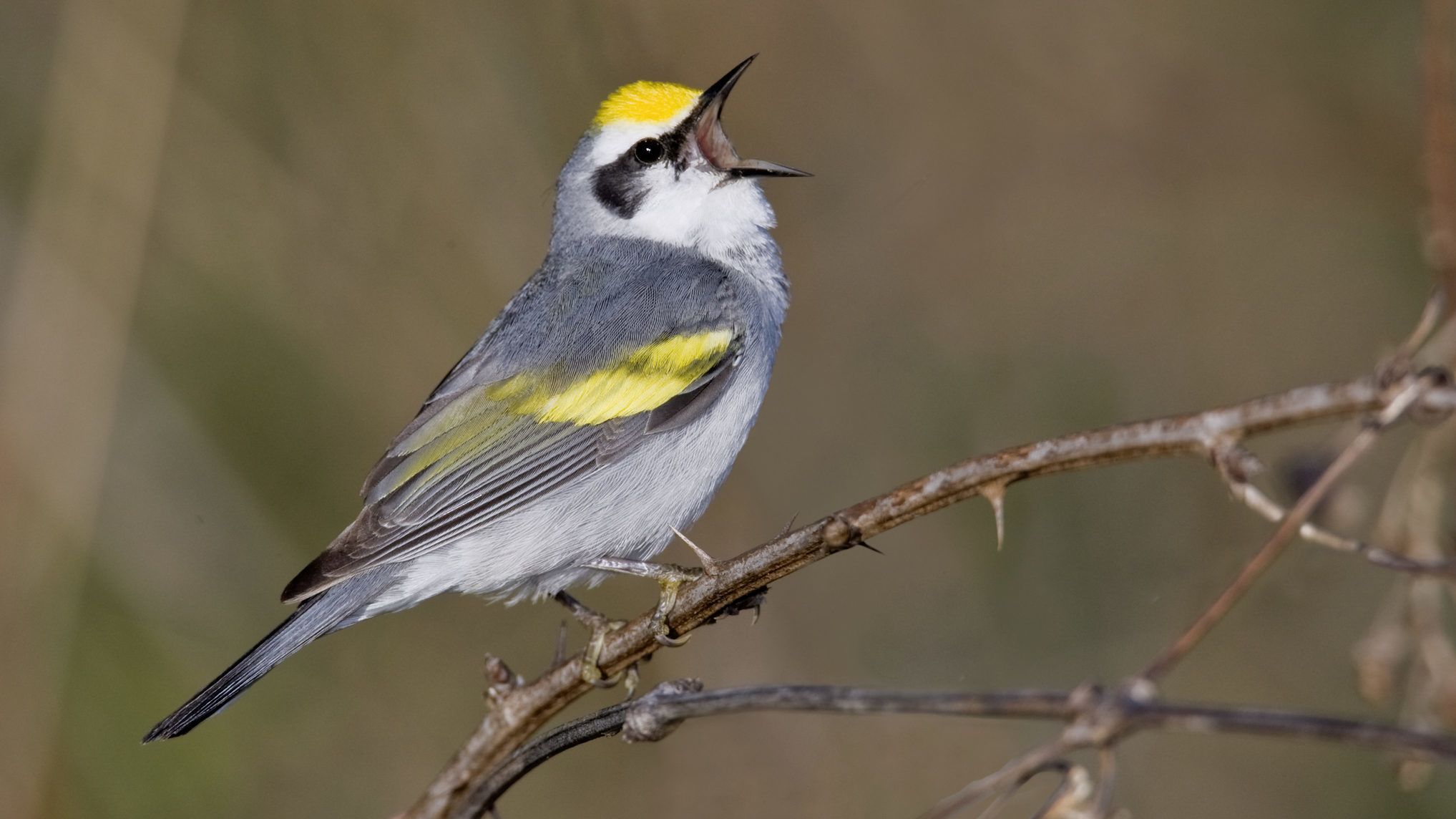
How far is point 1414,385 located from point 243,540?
6.25 meters

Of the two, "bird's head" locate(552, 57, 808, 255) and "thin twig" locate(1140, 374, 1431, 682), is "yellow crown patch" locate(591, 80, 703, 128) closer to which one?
"bird's head" locate(552, 57, 808, 255)

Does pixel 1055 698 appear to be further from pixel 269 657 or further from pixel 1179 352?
pixel 1179 352

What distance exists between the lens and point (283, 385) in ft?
23.1

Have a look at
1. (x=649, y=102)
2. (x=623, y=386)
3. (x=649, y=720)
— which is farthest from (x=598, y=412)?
(x=649, y=720)

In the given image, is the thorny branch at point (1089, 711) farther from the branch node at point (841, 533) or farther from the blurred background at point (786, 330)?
the blurred background at point (786, 330)

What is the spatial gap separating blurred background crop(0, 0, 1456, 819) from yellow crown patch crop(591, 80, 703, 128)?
194cm

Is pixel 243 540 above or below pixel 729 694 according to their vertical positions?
above

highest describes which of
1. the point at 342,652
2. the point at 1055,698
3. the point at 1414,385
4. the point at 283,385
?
the point at 283,385

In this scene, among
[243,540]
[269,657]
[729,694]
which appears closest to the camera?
[729,694]

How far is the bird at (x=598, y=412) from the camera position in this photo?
14.3ft

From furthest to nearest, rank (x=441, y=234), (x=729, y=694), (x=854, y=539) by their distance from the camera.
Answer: (x=441, y=234)
(x=854, y=539)
(x=729, y=694)

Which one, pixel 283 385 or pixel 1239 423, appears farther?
pixel 283 385

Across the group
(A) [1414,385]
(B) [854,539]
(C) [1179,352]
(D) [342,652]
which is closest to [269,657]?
(B) [854,539]

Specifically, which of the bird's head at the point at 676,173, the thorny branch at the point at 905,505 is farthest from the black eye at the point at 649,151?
the thorny branch at the point at 905,505
